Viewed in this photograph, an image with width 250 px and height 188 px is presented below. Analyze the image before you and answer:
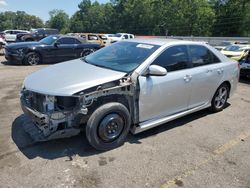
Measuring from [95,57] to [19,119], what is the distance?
1840 millimetres

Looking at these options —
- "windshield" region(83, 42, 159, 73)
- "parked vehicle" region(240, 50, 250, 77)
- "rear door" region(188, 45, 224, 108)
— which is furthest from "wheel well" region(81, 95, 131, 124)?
"parked vehicle" region(240, 50, 250, 77)

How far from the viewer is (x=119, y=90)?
401 centimetres

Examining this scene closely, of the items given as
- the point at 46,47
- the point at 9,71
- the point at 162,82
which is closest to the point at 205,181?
the point at 162,82

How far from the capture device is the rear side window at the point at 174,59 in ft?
14.9

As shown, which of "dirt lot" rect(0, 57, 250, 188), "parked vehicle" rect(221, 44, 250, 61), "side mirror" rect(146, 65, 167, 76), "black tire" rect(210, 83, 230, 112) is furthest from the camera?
"parked vehicle" rect(221, 44, 250, 61)

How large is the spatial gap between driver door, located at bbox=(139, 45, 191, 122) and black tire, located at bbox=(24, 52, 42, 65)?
8996mm

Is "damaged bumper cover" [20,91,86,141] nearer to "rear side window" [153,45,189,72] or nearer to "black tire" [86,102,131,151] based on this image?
"black tire" [86,102,131,151]

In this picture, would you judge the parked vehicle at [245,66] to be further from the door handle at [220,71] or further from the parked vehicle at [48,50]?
the parked vehicle at [48,50]

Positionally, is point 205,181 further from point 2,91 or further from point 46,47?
point 46,47

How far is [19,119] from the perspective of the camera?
5.16m

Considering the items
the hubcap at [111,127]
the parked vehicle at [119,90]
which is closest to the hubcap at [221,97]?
the parked vehicle at [119,90]

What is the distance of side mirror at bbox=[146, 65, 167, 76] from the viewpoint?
4.16 m

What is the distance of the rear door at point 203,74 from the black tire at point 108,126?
5.19ft

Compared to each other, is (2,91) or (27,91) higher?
(27,91)
